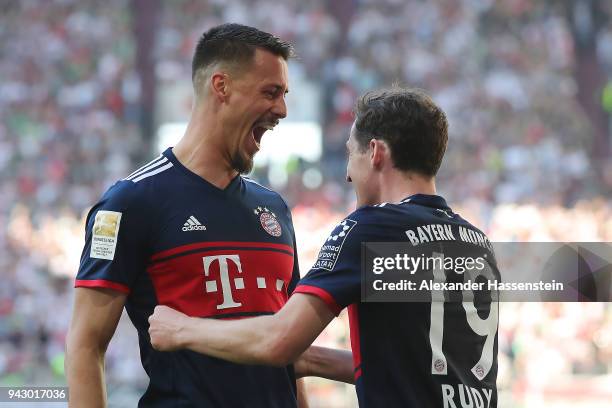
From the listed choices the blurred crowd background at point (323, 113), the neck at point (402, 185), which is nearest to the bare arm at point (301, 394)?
the neck at point (402, 185)

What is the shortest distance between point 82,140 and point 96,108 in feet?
2.72

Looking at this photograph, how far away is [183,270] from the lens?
9.15 ft

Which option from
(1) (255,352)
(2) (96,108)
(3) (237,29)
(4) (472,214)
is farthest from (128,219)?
(2) (96,108)

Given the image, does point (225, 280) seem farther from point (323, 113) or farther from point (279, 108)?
point (323, 113)

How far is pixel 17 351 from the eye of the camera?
1090 cm

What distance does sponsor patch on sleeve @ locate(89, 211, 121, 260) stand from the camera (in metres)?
2.70

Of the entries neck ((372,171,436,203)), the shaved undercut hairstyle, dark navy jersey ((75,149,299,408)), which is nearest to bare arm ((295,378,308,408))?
dark navy jersey ((75,149,299,408))

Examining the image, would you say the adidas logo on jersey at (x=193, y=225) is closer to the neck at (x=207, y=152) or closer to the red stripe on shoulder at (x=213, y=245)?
the red stripe on shoulder at (x=213, y=245)

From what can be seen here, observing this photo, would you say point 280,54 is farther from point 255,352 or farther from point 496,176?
point 496,176

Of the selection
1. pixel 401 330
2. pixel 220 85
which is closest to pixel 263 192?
pixel 220 85

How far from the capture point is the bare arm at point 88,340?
2.68 metres

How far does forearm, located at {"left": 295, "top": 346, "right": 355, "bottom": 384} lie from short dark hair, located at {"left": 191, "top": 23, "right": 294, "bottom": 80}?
101 centimetres

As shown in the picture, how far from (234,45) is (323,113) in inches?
455

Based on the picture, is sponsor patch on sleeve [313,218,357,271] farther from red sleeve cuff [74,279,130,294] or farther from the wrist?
red sleeve cuff [74,279,130,294]
